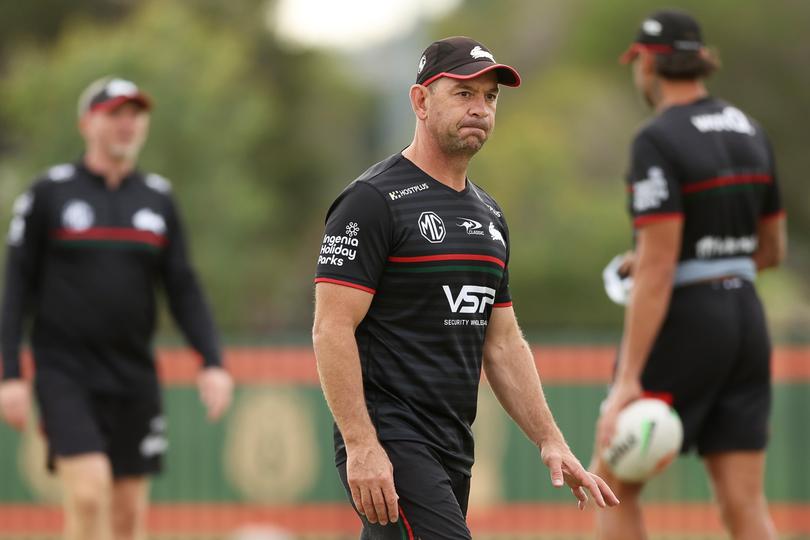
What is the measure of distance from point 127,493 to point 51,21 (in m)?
32.6

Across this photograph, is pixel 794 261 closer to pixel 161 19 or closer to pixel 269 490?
pixel 161 19

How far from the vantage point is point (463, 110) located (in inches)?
214

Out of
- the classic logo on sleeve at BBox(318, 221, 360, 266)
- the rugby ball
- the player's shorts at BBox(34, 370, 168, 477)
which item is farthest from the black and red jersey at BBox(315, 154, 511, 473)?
the player's shorts at BBox(34, 370, 168, 477)

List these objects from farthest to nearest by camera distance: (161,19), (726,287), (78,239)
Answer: (161,19)
(78,239)
(726,287)

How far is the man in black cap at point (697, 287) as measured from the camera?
23.1 feet

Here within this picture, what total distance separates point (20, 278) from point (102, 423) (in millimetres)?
929

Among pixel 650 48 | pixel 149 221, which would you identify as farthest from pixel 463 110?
pixel 149 221

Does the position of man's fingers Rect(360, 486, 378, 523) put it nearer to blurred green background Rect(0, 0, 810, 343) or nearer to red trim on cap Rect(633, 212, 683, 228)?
red trim on cap Rect(633, 212, 683, 228)

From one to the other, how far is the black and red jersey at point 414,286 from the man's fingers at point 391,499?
262 millimetres

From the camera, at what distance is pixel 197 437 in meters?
13.7

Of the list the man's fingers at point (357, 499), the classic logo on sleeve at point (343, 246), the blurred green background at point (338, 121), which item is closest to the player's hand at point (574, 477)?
the man's fingers at point (357, 499)

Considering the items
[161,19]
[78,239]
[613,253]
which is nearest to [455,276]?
[78,239]

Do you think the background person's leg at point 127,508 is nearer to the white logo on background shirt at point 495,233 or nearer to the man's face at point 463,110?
the white logo on background shirt at point 495,233

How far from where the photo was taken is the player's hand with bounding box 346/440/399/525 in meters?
5.15
